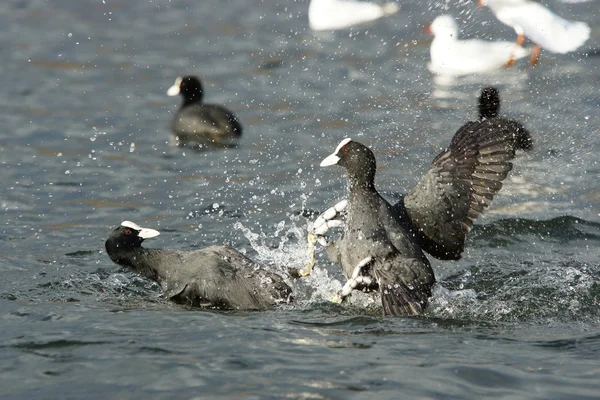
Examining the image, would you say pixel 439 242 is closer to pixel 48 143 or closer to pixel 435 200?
pixel 435 200

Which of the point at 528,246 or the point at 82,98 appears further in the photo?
the point at 82,98

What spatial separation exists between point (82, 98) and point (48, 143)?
1.28 m

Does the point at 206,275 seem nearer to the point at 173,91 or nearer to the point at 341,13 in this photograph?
the point at 173,91

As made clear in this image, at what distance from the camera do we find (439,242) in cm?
587

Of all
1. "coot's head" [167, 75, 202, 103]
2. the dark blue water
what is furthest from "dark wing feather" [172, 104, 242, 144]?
Result: "coot's head" [167, 75, 202, 103]

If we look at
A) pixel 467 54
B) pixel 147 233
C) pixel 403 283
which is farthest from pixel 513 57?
pixel 147 233

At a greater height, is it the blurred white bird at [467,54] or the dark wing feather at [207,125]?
the blurred white bird at [467,54]

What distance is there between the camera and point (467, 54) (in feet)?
33.3

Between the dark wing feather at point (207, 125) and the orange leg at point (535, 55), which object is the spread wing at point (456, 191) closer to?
the dark wing feather at point (207, 125)

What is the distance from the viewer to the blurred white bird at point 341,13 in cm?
1165

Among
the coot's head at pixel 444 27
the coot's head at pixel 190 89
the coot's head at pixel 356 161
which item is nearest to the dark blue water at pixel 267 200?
the coot's head at pixel 190 89

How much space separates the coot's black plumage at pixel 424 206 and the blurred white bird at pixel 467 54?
4.25 metres

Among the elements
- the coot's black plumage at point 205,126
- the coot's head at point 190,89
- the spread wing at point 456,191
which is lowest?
the spread wing at point 456,191

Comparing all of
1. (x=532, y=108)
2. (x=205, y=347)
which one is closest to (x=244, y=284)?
(x=205, y=347)
